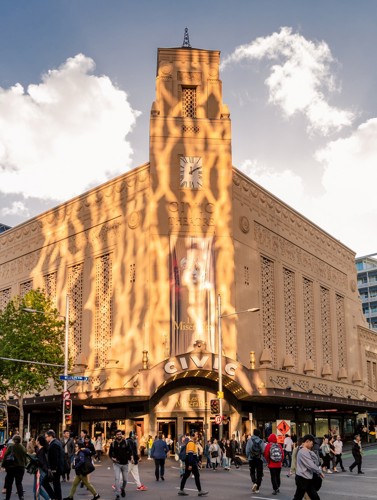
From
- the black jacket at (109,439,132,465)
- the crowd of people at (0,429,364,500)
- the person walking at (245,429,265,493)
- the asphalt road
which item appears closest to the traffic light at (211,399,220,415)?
the asphalt road

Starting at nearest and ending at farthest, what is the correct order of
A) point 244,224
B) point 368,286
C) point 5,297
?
1. point 244,224
2. point 5,297
3. point 368,286

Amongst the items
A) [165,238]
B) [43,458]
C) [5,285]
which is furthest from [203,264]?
[43,458]

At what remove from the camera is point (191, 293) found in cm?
4516

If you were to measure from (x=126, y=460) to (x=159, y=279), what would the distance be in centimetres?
2715

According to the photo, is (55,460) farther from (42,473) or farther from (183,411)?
(183,411)

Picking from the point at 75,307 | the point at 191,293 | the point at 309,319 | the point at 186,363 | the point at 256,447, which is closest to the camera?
the point at 256,447

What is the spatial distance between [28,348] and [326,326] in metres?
31.2

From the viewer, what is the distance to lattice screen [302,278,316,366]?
58.0 meters

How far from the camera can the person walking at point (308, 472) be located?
12500mm

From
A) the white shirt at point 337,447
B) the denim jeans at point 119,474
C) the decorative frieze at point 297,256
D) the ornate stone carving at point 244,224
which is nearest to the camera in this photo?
the denim jeans at point 119,474

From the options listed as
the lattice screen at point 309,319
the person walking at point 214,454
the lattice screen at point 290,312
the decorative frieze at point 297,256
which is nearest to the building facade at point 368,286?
the decorative frieze at point 297,256

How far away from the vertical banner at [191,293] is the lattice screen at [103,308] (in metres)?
6.84

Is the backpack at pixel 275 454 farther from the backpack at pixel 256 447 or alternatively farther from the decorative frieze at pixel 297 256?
the decorative frieze at pixel 297 256

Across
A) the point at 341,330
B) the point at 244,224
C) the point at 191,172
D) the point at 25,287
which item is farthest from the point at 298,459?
the point at 341,330
